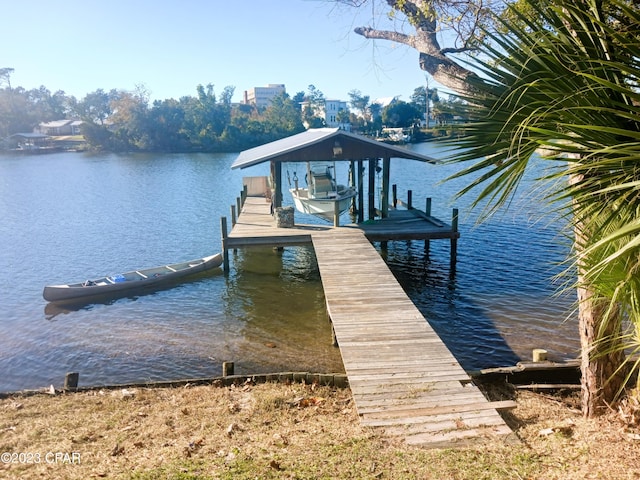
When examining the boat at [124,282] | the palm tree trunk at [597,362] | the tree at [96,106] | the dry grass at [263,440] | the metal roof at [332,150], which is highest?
the tree at [96,106]

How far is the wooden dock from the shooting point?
6.61 m

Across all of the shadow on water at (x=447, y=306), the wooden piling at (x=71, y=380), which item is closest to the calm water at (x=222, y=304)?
the shadow on water at (x=447, y=306)

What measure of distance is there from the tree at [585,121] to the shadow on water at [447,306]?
6.81 m

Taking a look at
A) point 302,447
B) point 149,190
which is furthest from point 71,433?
point 149,190

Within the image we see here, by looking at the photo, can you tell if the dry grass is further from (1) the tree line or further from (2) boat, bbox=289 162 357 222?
(1) the tree line

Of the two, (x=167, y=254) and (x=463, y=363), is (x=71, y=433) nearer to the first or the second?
(x=463, y=363)

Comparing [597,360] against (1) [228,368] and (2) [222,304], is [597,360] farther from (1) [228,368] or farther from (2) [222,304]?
(2) [222,304]

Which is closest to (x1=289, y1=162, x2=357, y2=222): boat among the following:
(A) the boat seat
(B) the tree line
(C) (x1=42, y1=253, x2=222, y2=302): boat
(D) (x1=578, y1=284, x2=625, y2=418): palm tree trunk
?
(A) the boat seat

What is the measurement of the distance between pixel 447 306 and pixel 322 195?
23.5 feet

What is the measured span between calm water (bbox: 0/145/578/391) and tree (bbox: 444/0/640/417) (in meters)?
0.78

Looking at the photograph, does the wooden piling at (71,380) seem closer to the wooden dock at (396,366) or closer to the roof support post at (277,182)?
the wooden dock at (396,366)

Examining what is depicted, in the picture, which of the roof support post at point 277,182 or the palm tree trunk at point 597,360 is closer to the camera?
the palm tree trunk at point 597,360

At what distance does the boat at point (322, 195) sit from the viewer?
67.5 ft

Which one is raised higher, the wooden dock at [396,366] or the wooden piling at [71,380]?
the wooden dock at [396,366]
